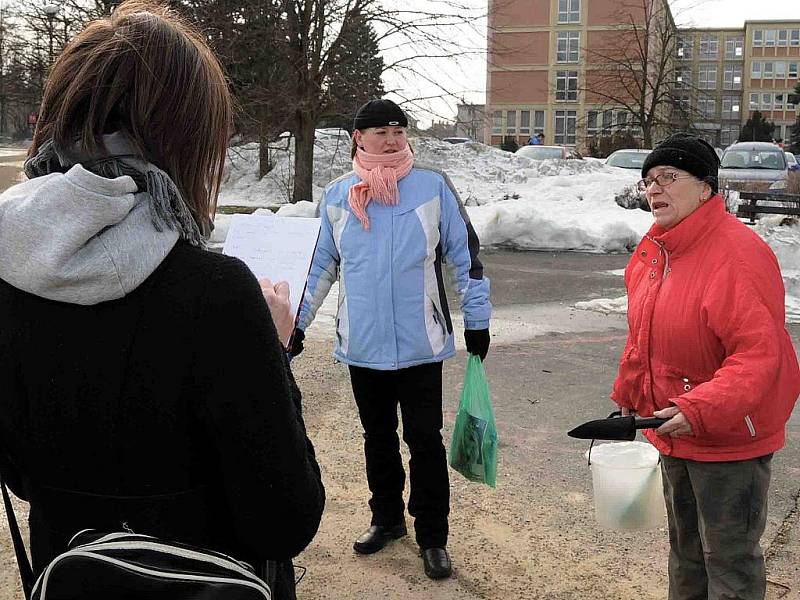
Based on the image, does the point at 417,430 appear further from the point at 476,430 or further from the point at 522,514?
the point at 522,514

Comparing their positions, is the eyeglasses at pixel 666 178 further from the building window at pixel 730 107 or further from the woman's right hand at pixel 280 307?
the building window at pixel 730 107

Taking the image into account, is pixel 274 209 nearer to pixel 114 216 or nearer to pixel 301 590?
pixel 301 590

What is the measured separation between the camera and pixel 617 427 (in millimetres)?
2564

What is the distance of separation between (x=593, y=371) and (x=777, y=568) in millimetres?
3125

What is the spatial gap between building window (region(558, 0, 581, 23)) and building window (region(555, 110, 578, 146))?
7.16 metres

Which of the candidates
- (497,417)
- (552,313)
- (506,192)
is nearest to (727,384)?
(497,417)

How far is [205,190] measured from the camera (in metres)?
1.53

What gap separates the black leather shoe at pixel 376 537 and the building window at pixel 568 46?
68.0 metres

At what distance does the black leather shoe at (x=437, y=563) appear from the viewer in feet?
11.5

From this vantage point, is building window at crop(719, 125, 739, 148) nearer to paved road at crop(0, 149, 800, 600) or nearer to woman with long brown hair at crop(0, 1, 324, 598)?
paved road at crop(0, 149, 800, 600)

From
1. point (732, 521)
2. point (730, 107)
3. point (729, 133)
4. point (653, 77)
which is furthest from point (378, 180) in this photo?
point (730, 107)

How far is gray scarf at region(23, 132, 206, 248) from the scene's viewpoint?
4.59 ft

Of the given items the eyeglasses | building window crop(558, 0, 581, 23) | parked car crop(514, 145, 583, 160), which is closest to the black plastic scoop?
the eyeglasses

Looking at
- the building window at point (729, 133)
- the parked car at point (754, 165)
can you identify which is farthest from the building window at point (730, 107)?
the parked car at point (754, 165)
